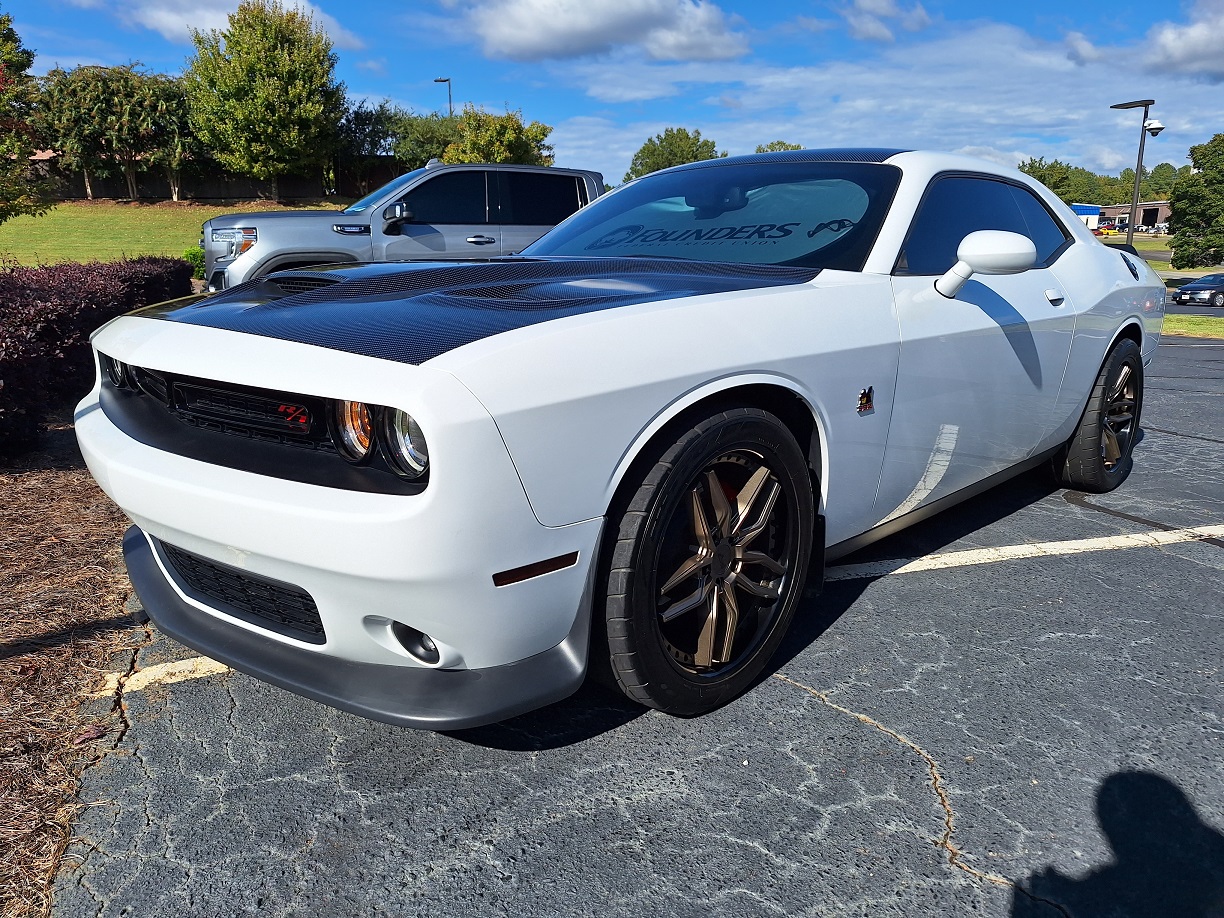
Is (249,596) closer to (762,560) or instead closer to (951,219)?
(762,560)

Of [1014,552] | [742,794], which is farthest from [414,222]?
[742,794]

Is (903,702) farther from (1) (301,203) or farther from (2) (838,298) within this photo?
(1) (301,203)

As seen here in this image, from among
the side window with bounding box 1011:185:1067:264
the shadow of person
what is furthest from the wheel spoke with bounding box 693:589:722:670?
the side window with bounding box 1011:185:1067:264

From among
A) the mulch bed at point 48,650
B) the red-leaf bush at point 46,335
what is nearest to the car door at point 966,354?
the mulch bed at point 48,650

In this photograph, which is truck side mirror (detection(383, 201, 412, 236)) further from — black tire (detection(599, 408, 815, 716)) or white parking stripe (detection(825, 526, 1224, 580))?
black tire (detection(599, 408, 815, 716))

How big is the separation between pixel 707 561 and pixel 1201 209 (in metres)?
64.7

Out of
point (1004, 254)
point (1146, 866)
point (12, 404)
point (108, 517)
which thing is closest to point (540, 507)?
point (1146, 866)

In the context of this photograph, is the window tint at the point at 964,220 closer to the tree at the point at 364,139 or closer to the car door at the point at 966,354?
the car door at the point at 966,354

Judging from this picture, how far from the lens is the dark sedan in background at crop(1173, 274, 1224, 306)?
29969mm

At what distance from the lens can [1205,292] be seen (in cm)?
3005

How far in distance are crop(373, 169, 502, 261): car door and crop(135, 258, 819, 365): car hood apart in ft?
21.5

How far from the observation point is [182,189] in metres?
45.6

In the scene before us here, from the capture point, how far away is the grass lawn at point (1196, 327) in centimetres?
1494

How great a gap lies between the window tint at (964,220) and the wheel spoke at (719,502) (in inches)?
40.8
